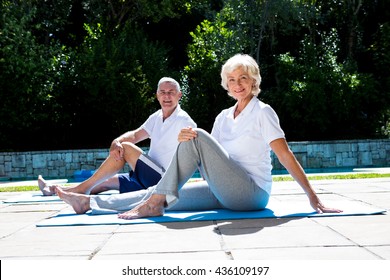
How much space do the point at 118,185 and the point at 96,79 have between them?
354 inches

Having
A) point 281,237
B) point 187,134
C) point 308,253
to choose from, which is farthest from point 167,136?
point 308,253

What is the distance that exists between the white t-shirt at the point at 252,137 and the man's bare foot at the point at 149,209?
631mm

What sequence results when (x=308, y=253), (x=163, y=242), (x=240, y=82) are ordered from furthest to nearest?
1. (x=240, y=82)
2. (x=163, y=242)
3. (x=308, y=253)

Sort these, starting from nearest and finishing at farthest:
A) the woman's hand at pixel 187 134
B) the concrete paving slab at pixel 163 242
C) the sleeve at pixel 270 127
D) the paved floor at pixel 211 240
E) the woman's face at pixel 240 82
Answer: the paved floor at pixel 211 240, the concrete paving slab at pixel 163 242, the woman's hand at pixel 187 134, the sleeve at pixel 270 127, the woman's face at pixel 240 82

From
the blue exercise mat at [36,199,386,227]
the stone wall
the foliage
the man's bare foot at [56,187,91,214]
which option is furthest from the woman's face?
the foliage

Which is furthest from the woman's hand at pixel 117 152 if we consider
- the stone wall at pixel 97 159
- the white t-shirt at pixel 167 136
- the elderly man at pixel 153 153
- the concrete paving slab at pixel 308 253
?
the stone wall at pixel 97 159

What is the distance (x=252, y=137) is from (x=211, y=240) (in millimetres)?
1128

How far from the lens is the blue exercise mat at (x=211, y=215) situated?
406 centimetres

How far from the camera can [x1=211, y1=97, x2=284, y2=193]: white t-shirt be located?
159 inches

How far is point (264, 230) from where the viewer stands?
138 inches

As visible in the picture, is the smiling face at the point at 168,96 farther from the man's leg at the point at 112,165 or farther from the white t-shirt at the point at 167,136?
the man's leg at the point at 112,165

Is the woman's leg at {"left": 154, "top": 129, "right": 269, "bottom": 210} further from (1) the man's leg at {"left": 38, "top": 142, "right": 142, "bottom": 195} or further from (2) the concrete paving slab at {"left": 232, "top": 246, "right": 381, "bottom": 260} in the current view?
(2) the concrete paving slab at {"left": 232, "top": 246, "right": 381, "bottom": 260}

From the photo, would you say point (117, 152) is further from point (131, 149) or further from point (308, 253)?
point (308, 253)

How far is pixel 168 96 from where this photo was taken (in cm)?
503
